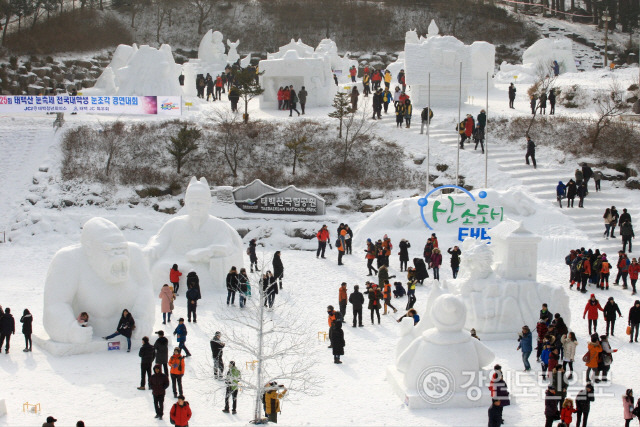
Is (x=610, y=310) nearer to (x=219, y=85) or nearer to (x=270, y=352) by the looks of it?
(x=270, y=352)

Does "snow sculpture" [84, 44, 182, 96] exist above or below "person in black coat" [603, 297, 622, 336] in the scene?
above

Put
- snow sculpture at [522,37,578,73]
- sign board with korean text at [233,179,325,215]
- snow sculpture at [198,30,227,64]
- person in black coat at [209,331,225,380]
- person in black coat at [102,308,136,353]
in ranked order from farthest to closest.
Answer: snow sculpture at [522,37,578,73]
snow sculpture at [198,30,227,64]
sign board with korean text at [233,179,325,215]
person in black coat at [102,308,136,353]
person in black coat at [209,331,225,380]

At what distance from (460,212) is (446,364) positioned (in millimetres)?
12919

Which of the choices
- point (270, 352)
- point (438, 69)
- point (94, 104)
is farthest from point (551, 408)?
point (94, 104)

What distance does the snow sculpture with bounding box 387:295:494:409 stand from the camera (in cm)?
1249

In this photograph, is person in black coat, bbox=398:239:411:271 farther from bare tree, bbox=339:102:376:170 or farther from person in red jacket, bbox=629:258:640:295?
bare tree, bbox=339:102:376:170

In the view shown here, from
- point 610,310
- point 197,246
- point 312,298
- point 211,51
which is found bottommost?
point 312,298

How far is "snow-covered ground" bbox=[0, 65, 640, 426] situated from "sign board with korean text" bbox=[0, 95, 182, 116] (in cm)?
56

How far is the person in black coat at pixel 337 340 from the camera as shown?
1480 centimetres

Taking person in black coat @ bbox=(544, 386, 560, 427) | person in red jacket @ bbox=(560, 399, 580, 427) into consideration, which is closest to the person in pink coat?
person in black coat @ bbox=(544, 386, 560, 427)

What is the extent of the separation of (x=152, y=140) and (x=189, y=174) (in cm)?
275

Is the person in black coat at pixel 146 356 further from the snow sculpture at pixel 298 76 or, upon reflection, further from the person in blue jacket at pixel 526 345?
the snow sculpture at pixel 298 76

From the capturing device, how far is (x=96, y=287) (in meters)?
15.1

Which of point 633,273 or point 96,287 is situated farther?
point 633,273
